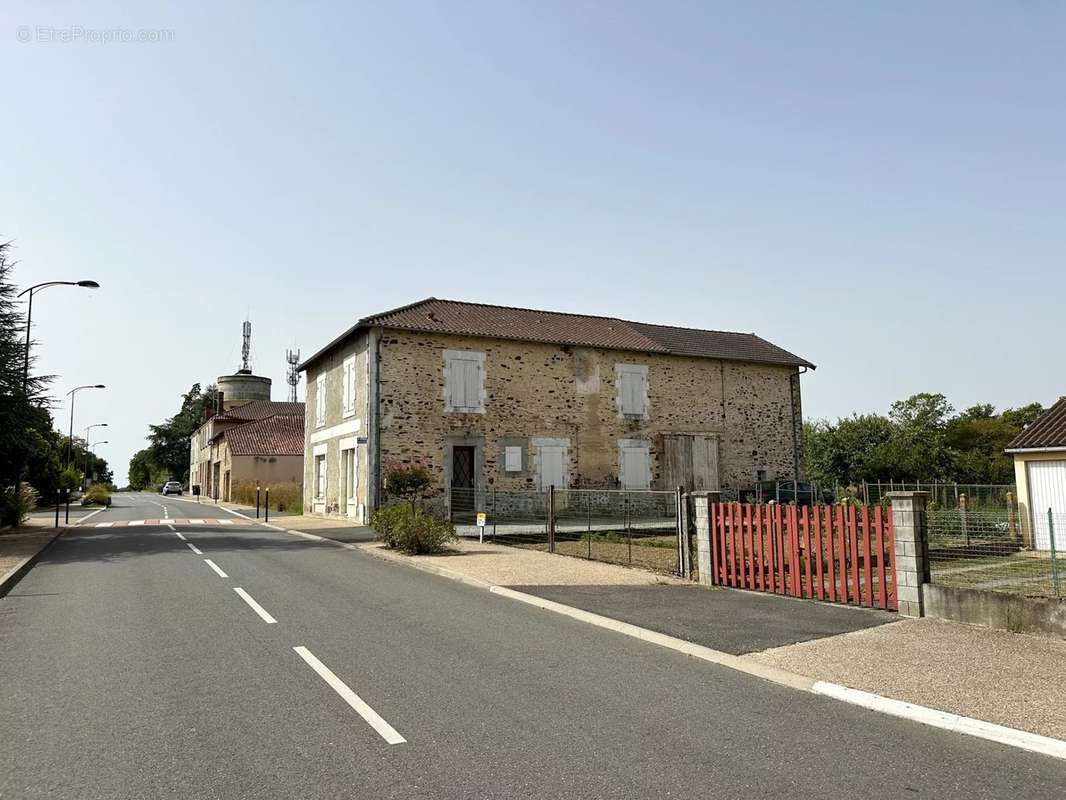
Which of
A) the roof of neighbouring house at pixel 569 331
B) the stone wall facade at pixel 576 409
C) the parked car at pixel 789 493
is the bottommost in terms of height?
the parked car at pixel 789 493

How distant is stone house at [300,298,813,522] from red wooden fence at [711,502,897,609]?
12.6 meters

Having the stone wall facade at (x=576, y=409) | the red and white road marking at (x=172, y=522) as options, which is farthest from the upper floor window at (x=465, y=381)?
the red and white road marking at (x=172, y=522)

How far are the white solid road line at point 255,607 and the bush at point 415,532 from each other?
4.79m

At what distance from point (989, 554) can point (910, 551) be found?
3497 mm

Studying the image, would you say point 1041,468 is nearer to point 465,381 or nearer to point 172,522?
point 465,381

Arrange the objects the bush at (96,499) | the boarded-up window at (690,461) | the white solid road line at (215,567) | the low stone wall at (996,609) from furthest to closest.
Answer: the bush at (96,499) < the boarded-up window at (690,461) < the white solid road line at (215,567) < the low stone wall at (996,609)

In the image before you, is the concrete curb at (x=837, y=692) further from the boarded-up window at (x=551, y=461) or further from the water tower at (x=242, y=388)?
the water tower at (x=242, y=388)

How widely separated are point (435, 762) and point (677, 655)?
10.9ft

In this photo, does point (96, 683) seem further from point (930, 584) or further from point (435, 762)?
point (930, 584)

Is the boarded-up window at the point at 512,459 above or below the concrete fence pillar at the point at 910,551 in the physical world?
above

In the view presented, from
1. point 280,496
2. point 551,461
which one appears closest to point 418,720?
point 551,461

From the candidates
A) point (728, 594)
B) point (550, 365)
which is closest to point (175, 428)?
point (550, 365)

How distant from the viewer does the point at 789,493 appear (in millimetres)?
26906

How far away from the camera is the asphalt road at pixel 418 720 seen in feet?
12.5
